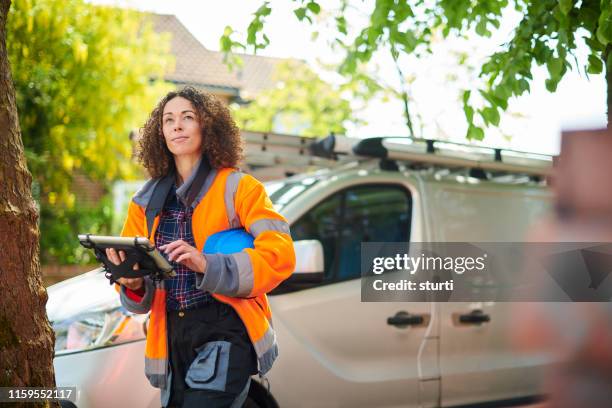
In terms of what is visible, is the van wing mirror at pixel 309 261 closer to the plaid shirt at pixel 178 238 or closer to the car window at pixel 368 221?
the car window at pixel 368 221

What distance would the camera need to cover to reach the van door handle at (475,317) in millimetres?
4734

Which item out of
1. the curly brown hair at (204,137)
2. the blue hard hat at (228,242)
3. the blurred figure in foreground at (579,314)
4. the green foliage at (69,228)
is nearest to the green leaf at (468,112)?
the curly brown hair at (204,137)

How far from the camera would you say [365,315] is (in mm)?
4473

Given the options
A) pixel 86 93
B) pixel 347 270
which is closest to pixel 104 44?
pixel 86 93

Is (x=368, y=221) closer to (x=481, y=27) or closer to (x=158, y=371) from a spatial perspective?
(x=481, y=27)

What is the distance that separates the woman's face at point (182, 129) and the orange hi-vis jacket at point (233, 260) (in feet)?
0.46

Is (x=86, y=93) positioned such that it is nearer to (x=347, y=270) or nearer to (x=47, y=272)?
(x=47, y=272)

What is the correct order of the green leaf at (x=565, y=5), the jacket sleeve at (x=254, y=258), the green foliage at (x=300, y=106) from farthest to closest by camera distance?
the green foliage at (x=300, y=106)
the green leaf at (x=565, y=5)
the jacket sleeve at (x=254, y=258)

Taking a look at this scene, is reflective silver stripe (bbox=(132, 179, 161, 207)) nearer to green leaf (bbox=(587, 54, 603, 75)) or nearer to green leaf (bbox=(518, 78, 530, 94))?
green leaf (bbox=(518, 78, 530, 94))

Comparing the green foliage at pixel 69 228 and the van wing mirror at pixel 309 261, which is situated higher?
the van wing mirror at pixel 309 261

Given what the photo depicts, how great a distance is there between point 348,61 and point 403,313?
2.21m

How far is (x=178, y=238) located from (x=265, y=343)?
532 mm

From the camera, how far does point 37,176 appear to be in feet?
46.5

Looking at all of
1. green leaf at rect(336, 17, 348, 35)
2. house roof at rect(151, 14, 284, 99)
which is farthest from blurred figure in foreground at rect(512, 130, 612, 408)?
house roof at rect(151, 14, 284, 99)
